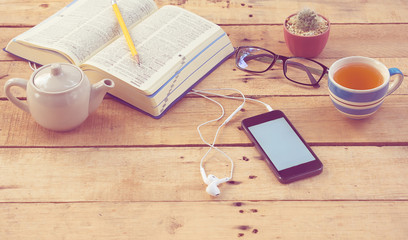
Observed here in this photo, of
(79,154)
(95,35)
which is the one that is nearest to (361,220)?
(79,154)

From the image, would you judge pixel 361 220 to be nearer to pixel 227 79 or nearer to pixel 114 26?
pixel 227 79

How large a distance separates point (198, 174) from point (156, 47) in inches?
12.8

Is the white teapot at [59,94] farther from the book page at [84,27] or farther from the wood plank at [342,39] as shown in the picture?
the wood plank at [342,39]

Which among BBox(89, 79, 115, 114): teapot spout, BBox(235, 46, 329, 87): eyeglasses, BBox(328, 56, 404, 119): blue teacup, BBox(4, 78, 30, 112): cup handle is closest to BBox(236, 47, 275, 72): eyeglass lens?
BBox(235, 46, 329, 87): eyeglasses

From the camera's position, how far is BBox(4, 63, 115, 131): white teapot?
982 millimetres

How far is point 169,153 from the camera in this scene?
1032mm

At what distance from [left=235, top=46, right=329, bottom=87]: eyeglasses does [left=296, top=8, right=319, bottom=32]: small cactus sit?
7 centimetres

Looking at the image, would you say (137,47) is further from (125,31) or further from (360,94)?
(360,94)

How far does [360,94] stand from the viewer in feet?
3.26

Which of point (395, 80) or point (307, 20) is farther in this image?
point (307, 20)

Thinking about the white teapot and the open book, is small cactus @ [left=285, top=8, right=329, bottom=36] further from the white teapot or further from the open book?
the white teapot

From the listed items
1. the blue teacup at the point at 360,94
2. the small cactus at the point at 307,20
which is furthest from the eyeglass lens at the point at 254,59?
the blue teacup at the point at 360,94

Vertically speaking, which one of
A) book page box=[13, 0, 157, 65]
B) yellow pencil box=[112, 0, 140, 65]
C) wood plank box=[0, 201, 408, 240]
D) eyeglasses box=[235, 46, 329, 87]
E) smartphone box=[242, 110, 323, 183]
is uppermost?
yellow pencil box=[112, 0, 140, 65]

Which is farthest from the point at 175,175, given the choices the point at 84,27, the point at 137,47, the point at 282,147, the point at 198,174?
the point at 84,27
